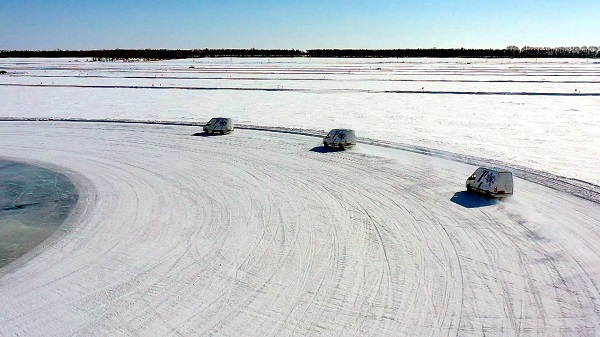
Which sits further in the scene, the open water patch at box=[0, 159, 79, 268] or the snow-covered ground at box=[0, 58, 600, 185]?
the snow-covered ground at box=[0, 58, 600, 185]

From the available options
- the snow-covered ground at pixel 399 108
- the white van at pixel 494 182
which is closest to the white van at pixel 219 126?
the snow-covered ground at pixel 399 108

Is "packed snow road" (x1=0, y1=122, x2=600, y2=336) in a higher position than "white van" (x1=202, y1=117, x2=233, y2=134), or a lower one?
lower

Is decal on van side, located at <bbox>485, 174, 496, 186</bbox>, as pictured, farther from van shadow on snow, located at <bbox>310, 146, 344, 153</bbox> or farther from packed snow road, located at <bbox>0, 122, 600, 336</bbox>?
van shadow on snow, located at <bbox>310, 146, 344, 153</bbox>

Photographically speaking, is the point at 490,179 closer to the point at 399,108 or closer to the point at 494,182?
the point at 494,182

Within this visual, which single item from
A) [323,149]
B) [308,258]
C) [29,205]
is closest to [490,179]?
[308,258]

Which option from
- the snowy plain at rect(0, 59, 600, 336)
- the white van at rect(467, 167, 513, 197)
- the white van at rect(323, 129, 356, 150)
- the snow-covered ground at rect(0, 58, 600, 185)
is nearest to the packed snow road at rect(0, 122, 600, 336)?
the snowy plain at rect(0, 59, 600, 336)
